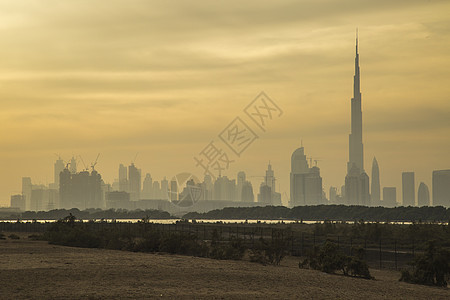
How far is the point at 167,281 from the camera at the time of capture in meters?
32.5

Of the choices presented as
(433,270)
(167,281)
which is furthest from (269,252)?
(167,281)

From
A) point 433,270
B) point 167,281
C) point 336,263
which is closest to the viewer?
point 167,281

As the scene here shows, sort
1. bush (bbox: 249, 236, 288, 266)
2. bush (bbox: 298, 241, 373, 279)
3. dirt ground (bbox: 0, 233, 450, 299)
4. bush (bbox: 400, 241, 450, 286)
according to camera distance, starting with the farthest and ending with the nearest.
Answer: bush (bbox: 249, 236, 288, 266) < bush (bbox: 298, 241, 373, 279) < bush (bbox: 400, 241, 450, 286) < dirt ground (bbox: 0, 233, 450, 299)

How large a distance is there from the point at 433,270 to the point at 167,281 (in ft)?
60.0

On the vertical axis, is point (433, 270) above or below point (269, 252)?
below

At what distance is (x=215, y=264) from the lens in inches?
1619

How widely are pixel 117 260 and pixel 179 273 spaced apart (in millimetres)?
6656

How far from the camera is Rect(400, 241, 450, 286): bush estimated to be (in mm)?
40500

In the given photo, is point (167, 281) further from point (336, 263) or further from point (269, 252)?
point (269, 252)

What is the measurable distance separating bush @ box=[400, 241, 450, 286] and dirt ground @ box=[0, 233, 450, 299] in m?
1.71

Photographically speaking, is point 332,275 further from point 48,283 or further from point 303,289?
point 48,283

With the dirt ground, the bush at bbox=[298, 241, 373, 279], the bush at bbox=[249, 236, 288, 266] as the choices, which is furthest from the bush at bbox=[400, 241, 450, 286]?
the bush at bbox=[249, 236, 288, 266]

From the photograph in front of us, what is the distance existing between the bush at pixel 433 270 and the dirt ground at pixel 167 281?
1705 millimetres

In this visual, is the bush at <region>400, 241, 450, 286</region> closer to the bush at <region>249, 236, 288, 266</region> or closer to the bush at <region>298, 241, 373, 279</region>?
the bush at <region>298, 241, 373, 279</region>
